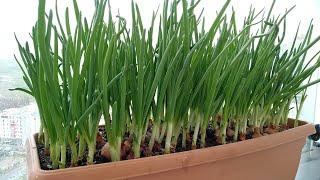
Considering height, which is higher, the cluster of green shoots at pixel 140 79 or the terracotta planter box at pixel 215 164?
the cluster of green shoots at pixel 140 79

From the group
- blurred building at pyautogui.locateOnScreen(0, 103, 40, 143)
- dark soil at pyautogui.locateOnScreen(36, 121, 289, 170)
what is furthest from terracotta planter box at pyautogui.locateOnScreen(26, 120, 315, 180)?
blurred building at pyautogui.locateOnScreen(0, 103, 40, 143)

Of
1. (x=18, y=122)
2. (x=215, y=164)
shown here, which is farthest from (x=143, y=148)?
(x=18, y=122)

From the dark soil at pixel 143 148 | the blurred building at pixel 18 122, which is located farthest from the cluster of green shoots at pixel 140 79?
the blurred building at pixel 18 122

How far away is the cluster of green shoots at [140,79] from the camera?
31cm

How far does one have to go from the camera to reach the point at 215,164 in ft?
1.24

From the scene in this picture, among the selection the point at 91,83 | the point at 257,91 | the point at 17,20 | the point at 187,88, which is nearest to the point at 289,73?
the point at 257,91

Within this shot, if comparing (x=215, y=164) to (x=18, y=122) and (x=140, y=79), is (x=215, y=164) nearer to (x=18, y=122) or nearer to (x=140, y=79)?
(x=140, y=79)

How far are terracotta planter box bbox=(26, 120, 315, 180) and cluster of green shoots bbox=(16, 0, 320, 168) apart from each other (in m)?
0.04

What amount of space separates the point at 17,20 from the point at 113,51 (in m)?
0.26

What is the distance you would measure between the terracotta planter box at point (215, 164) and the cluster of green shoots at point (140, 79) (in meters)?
0.04

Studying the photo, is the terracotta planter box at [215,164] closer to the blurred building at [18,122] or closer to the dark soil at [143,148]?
the dark soil at [143,148]

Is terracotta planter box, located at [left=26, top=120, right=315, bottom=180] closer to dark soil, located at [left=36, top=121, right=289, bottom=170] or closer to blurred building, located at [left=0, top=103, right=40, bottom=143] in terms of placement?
dark soil, located at [left=36, top=121, right=289, bottom=170]

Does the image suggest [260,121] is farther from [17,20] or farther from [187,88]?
[17,20]

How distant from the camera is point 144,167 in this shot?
314 millimetres
